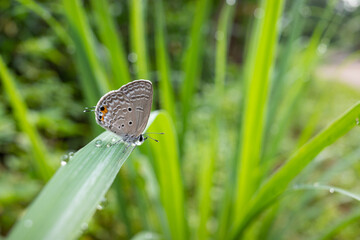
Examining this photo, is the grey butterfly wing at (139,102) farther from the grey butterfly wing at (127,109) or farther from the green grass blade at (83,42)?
the green grass blade at (83,42)

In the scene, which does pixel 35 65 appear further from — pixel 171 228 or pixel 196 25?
pixel 171 228

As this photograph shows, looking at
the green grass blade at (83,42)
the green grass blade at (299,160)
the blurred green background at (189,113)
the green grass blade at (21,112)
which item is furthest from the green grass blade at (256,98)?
the green grass blade at (21,112)

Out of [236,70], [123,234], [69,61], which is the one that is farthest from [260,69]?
[236,70]

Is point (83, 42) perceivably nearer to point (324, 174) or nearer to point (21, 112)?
point (21, 112)

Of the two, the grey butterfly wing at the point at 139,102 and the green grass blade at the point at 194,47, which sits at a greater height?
the green grass blade at the point at 194,47

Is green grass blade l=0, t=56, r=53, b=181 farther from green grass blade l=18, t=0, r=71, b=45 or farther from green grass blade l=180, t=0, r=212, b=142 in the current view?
green grass blade l=180, t=0, r=212, b=142

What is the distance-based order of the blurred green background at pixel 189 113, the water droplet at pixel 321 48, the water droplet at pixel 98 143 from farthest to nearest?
the water droplet at pixel 321 48 < the blurred green background at pixel 189 113 < the water droplet at pixel 98 143

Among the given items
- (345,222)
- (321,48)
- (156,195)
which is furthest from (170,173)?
(321,48)

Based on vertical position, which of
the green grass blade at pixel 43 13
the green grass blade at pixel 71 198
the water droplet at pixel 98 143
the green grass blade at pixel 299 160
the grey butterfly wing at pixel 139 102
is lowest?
the green grass blade at pixel 71 198

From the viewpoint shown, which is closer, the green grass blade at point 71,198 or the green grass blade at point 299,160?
the green grass blade at point 71,198
